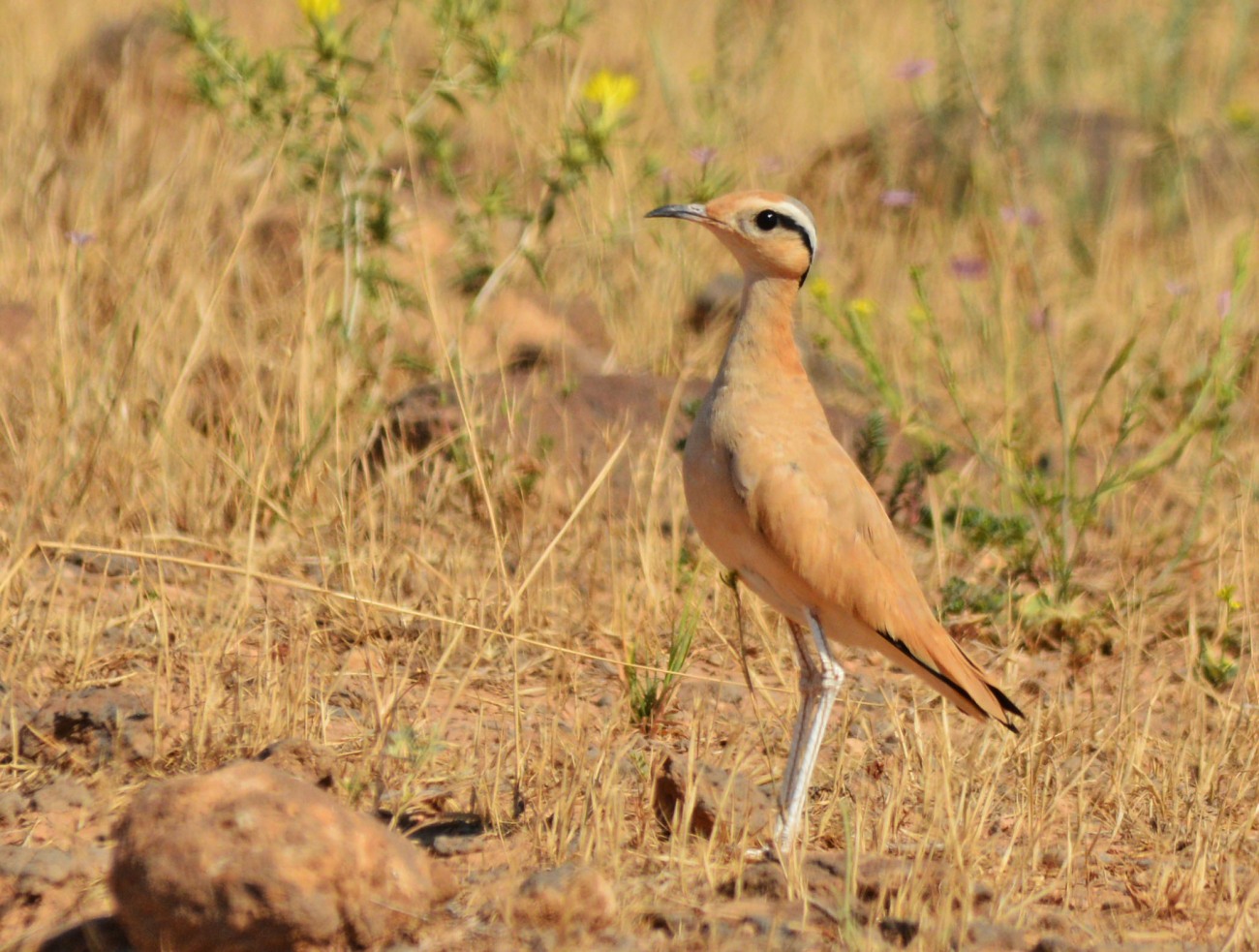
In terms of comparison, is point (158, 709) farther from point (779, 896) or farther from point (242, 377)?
point (242, 377)

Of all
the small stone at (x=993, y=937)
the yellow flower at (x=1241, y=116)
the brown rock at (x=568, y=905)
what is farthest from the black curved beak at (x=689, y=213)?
the yellow flower at (x=1241, y=116)

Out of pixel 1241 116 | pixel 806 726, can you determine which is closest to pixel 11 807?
pixel 806 726

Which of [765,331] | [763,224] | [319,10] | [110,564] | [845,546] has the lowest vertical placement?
[110,564]

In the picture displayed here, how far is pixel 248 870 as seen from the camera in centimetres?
258

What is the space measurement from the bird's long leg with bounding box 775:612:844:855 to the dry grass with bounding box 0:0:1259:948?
0.14 m

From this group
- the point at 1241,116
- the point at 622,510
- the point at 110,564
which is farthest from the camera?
the point at 1241,116

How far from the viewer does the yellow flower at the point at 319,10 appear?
4957 mm

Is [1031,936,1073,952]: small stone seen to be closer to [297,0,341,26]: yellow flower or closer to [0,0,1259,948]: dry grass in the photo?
[0,0,1259,948]: dry grass

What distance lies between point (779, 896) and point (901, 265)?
16.3 ft

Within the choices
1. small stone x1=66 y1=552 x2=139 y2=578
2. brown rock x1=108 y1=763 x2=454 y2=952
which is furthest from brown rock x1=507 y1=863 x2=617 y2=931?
small stone x1=66 y1=552 x2=139 y2=578

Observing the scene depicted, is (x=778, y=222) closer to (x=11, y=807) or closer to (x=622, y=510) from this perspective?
(x=622, y=510)

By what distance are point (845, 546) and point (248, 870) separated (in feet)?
4.94

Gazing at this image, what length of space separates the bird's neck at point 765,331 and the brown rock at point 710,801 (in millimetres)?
873

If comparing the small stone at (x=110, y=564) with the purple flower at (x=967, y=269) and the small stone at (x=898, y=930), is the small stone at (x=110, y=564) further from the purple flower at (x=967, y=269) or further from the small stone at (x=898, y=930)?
the purple flower at (x=967, y=269)
